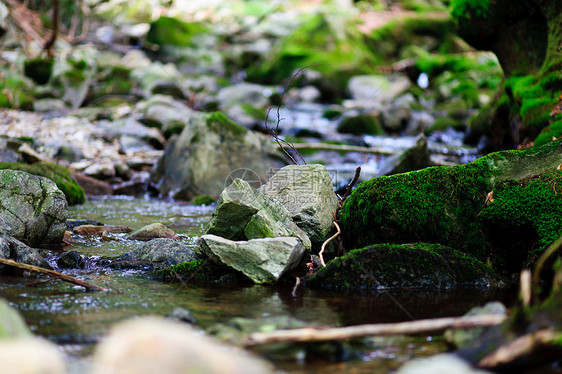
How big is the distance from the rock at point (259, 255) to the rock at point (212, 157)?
476cm

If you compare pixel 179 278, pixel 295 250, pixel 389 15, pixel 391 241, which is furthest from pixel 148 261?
pixel 389 15

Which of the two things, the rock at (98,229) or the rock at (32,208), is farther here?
the rock at (98,229)

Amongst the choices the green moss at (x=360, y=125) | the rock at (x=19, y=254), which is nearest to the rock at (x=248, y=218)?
the rock at (x=19, y=254)

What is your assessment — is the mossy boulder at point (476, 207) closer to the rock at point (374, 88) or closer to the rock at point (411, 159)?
the rock at point (411, 159)

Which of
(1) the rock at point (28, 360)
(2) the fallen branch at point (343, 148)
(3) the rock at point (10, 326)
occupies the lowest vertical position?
(3) the rock at point (10, 326)

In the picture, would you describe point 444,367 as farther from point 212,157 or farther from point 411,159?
point 212,157

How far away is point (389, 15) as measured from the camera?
99.2 feet

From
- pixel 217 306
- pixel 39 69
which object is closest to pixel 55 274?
pixel 217 306

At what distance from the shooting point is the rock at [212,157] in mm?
8828

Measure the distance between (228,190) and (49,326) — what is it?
202 cm

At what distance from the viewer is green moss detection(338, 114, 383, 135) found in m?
13.4

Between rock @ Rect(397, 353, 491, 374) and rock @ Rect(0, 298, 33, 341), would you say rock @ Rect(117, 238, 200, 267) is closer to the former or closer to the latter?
rock @ Rect(0, 298, 33, 341)

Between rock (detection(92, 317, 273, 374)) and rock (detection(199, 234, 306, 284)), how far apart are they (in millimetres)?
1941

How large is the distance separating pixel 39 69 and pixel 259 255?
15.6 metres
